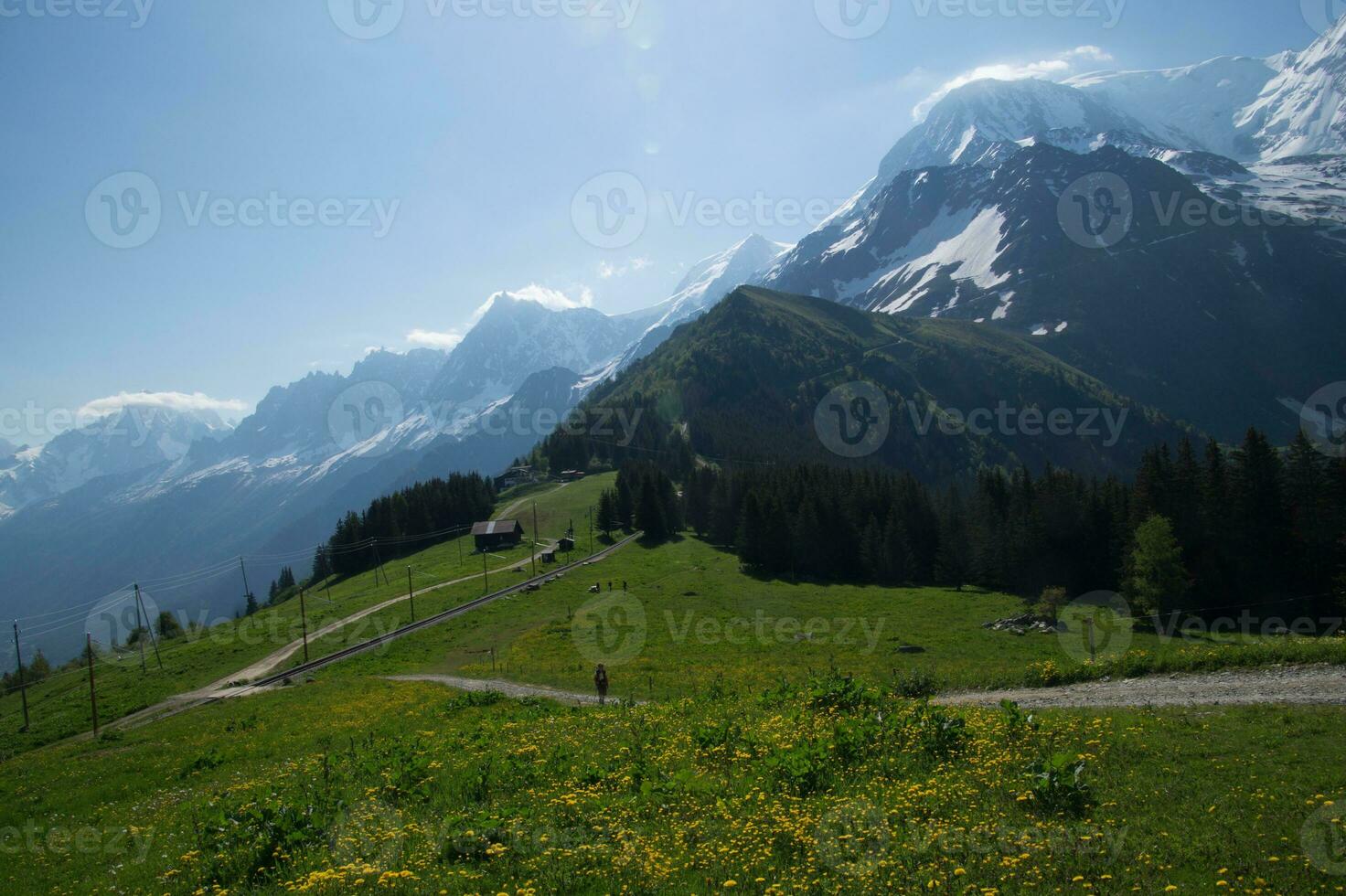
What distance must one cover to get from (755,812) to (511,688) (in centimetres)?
2822

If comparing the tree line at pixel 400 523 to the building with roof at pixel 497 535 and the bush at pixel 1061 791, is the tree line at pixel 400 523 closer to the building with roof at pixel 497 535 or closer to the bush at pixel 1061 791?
the building with roof at pixel 497 535

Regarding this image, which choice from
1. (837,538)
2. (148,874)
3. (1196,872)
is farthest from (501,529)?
(1196,872)

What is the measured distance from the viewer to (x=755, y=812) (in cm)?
1277

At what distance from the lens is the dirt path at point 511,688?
1330 inches

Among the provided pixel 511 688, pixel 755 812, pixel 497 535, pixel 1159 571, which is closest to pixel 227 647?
pixel 511 688

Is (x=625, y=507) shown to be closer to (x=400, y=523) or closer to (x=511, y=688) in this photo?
(x=400, y=523)

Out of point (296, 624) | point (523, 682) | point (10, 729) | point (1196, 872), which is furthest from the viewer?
point (296, 624)

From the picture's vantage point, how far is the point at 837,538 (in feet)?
332

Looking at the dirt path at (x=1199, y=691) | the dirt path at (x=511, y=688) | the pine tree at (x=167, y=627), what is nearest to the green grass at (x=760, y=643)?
the dirt path at (x=1199, y=691)

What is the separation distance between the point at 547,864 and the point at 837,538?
94399mm

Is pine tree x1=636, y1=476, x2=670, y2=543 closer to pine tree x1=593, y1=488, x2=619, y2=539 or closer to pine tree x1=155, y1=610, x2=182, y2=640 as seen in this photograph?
pine tree x1=593, y1=488, x2=619, y2=539

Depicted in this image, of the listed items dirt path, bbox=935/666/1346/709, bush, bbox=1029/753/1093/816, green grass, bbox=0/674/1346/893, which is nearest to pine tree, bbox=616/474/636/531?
dirt path, bbox=935/666/1346/709

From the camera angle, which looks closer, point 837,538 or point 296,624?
point 296,624

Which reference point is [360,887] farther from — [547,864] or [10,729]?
[10,729]
